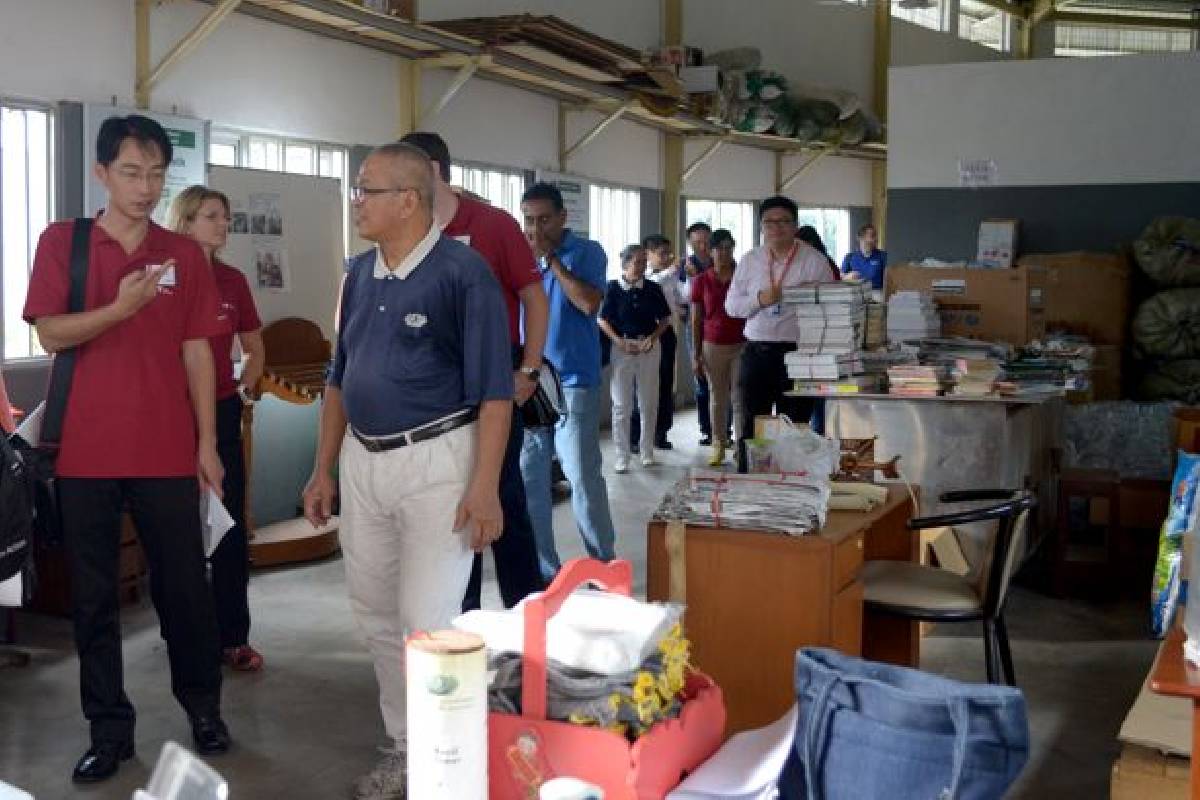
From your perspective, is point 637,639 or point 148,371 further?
point 148,371

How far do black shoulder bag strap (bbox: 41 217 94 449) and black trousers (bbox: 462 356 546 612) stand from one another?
4.21ft

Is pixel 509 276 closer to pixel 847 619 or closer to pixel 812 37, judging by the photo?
pixel 847 619

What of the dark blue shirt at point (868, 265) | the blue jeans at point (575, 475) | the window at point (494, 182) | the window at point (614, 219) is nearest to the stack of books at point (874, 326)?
the blue jeans at point (575, 475)

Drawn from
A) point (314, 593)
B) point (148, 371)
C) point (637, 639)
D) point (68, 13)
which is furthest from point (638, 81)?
point (637, 639)

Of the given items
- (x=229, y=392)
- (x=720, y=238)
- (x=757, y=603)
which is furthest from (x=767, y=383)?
(x=757, y=603)

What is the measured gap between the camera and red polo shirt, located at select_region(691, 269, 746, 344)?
932 centimetres

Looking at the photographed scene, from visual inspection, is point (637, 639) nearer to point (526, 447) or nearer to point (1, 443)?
point (1, 443)

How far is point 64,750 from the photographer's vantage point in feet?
12.7

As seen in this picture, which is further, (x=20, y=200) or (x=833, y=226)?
(x=833, y=226)

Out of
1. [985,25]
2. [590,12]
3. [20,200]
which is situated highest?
[985,25]

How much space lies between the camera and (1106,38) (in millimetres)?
20562

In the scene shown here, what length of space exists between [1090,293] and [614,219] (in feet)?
16.7

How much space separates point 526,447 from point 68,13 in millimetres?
2935

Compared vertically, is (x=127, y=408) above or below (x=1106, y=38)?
below
